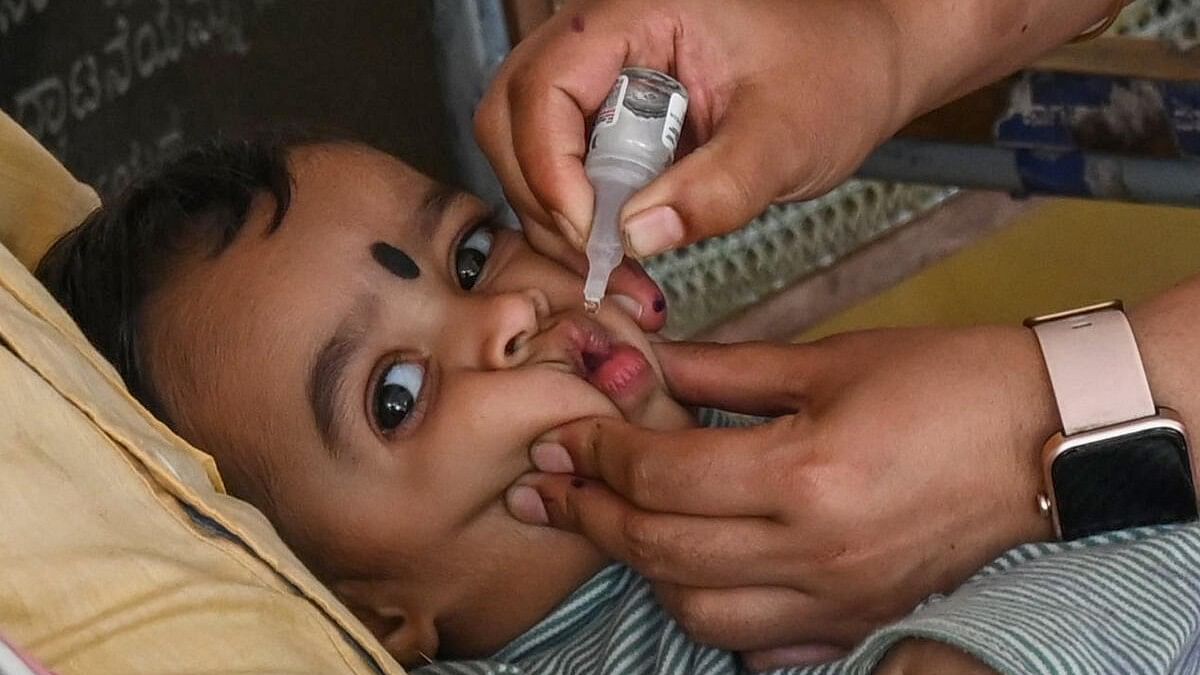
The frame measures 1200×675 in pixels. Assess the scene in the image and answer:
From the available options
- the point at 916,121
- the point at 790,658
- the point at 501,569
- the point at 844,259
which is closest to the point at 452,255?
the point at 501,569

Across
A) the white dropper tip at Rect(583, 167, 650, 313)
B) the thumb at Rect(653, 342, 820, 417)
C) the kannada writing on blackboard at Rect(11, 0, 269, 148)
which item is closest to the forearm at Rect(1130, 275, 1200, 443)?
the thumb at Rect(653, 342, 820, 417)

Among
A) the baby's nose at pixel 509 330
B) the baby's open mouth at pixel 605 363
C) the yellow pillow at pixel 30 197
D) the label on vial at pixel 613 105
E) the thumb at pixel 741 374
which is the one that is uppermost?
the label on vial at pixel 613 105

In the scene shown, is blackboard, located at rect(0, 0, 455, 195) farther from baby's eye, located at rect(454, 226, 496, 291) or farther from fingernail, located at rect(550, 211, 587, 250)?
fingernail, located at rect(550, 211, 587, 250)

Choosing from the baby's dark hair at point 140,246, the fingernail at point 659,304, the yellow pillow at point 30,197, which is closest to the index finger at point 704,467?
the fingernail at point 659,304

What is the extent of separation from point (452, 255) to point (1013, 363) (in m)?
0.34

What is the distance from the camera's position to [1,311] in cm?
57

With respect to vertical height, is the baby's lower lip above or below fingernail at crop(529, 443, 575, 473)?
above

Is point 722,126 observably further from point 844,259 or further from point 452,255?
point 844,259

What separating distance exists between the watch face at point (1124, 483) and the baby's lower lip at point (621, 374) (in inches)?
9.1

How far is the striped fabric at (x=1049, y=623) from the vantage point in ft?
2.14

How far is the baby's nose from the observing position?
808mm

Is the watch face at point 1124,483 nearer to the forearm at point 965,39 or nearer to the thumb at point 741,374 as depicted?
the thumb at point 741,374

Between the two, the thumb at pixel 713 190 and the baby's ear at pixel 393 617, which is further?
the baby's ear at pixel 393 617

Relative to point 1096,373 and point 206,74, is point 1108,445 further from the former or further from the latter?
point 206,74
